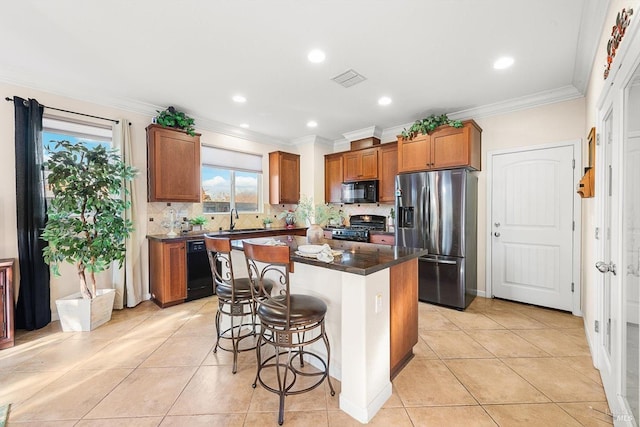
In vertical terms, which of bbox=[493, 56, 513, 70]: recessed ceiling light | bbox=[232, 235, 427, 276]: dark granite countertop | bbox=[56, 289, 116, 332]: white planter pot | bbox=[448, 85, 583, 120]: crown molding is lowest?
bbox=[56, 289, 116, 332]: white planter pot

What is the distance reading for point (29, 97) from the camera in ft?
9.82

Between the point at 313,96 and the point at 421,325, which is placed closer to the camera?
the point at 421,325

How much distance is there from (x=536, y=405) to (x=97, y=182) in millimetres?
4240

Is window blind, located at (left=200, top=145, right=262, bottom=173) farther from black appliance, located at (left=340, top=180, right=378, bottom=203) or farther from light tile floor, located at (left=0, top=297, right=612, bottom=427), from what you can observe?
light tile floor, located at (left=0, top=297, right=612, bottom=427)

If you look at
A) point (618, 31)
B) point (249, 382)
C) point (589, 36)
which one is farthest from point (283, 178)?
point (618, 31)

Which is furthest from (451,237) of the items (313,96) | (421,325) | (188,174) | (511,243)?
(188,174)

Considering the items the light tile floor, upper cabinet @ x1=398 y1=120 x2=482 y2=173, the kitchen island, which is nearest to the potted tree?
the light tile floor

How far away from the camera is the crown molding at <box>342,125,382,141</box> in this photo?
4954 millimetres

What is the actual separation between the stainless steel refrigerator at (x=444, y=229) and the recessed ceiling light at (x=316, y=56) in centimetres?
201

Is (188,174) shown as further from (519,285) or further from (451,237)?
(519,285)

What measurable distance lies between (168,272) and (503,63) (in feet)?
14.6

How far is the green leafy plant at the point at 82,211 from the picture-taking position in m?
2.76

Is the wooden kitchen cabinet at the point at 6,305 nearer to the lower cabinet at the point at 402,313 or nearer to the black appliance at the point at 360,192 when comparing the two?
the lower cabinet at the point at 402,313

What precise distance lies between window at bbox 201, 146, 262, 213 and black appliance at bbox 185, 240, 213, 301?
0.97 m
